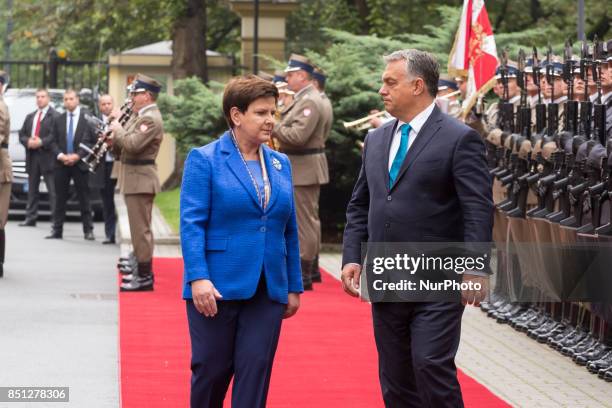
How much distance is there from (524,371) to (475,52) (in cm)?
525

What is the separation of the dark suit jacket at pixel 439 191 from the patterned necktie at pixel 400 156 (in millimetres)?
26

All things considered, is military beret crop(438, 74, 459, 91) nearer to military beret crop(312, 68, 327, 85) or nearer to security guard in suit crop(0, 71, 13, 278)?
military beret crop(312, 68, 327, 85)

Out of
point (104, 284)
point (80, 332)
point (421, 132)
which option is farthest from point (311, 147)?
point (421, 132)

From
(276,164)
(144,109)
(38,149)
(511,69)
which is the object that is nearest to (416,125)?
(276,164)

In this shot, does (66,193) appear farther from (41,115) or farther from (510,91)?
(510,91)

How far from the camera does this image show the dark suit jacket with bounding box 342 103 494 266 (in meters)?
6.66

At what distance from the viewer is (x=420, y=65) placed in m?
6.81

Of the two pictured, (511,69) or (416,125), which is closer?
(416,125)

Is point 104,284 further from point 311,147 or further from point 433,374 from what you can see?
point 433,374

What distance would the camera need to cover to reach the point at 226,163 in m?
6.68

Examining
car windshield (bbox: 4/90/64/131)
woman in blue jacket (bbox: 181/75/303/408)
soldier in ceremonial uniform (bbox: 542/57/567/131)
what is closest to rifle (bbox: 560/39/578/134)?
soldier in ceremonial uniform (bbox: 542/57/567/131)

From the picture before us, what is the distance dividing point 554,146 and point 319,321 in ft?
9.08

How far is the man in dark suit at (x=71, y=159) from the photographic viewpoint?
20594mm

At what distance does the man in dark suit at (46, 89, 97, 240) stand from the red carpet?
6.16 meters
